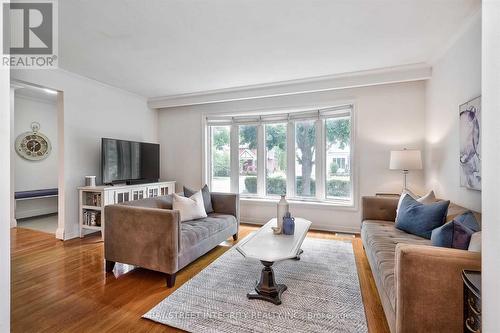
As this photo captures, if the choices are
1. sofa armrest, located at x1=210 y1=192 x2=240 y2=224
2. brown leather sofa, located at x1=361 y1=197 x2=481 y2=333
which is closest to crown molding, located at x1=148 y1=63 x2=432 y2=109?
sofa armrest, located at x1=210 y1=192 x2=240 y2=224

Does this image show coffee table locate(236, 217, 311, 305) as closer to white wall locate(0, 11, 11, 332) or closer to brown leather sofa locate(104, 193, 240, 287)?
brown leather sofa locate(104, 193, 240, 287)

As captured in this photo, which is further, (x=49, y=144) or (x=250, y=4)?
(x=49, y=144)

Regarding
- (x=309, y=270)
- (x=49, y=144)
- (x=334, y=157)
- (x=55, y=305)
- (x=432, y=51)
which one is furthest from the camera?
(x=49, y=144)

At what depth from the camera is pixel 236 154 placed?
499 cm

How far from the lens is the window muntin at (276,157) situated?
469cm

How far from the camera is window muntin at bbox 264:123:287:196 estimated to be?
15.4 ft

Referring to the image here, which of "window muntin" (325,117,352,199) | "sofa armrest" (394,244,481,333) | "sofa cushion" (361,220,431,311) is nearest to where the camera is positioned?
"sofa armrest" (394,244,481,333)

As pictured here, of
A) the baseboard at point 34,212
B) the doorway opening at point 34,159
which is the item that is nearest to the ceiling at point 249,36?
the doorway opening at point 34,159

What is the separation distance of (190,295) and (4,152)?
175 cm

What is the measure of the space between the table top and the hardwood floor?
2.38 feet

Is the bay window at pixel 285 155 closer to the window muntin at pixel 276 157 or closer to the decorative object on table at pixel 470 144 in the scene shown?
the window muntin at pixel 276 157

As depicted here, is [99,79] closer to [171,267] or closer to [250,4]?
[250,4]

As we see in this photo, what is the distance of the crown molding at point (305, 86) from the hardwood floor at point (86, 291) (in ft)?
7.96

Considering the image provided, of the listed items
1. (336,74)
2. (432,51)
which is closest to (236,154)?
(336,74)
